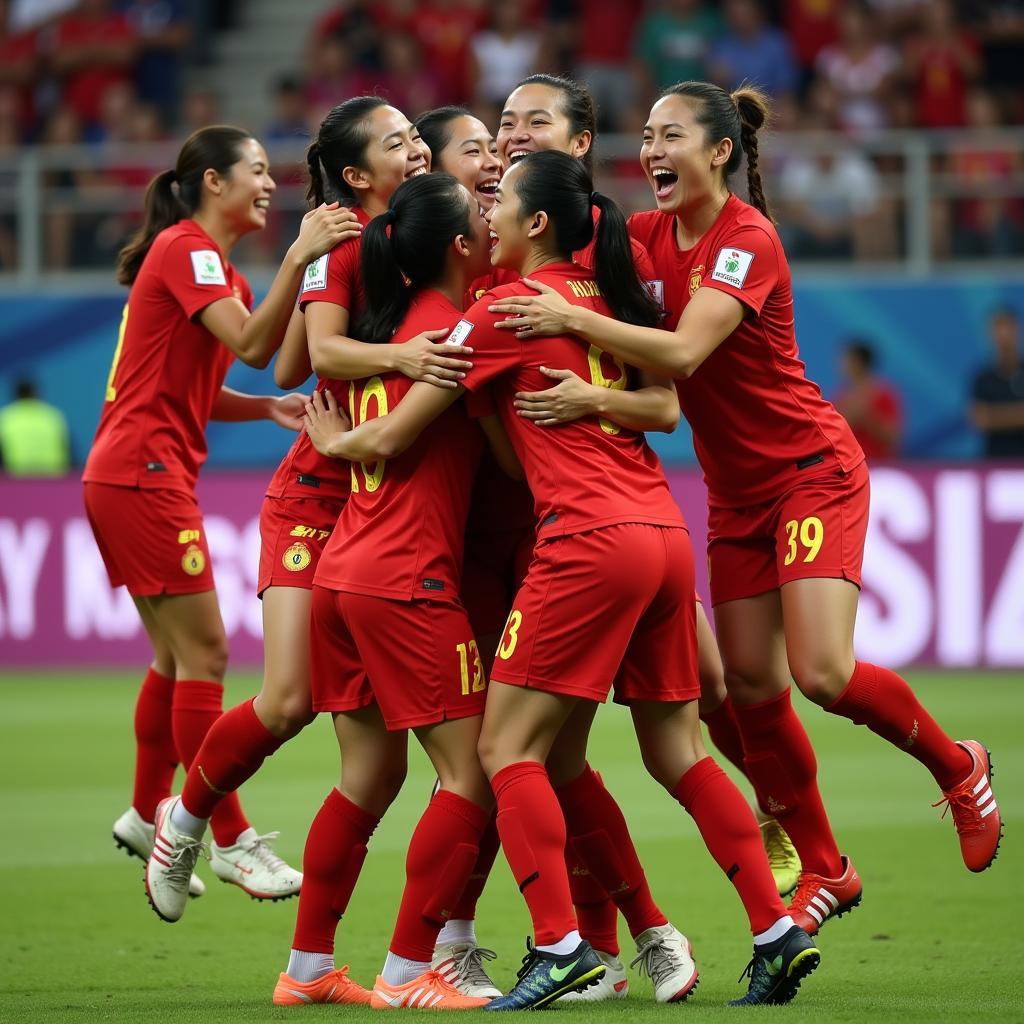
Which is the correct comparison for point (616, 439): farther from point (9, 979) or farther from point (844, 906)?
point (9, 979)

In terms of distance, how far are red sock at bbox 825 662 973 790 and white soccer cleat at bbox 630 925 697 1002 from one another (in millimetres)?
825

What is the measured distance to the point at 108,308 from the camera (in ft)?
50.2

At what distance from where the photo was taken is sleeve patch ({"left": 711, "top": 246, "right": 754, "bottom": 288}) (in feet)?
16.6

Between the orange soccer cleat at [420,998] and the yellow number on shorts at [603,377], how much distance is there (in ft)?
4.87

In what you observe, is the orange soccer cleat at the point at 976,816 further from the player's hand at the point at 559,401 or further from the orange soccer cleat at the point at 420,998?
the player's hand at the point at 559,401

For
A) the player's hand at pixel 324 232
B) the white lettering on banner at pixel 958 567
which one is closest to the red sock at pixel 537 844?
the player's hand at pixel 324 232

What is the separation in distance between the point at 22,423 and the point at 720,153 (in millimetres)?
10531

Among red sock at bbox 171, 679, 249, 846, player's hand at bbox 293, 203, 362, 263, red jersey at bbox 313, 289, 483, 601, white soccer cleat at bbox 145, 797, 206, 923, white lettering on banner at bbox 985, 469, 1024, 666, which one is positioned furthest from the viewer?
white lettering on banner at bbox 985, 469, 1024, 666

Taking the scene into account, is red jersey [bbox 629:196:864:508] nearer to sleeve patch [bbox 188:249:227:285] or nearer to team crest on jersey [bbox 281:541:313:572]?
team crest on jersey [bbox 281:541:313:572]

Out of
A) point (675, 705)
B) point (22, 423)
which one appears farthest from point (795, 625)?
point (22, 423)

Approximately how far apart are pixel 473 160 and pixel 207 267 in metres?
1.19

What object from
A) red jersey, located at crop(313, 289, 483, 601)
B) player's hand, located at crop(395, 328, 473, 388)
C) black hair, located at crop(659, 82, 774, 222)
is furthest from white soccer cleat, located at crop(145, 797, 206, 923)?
black hair, located at crop(659, 82, 774, 222)

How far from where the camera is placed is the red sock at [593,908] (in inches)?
205

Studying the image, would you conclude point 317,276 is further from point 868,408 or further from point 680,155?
point 868,408
